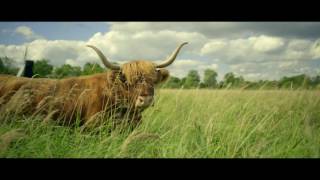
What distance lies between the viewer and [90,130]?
5668 millimetres

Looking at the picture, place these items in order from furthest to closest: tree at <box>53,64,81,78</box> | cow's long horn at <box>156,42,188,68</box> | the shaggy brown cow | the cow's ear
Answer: the cow's ear → tree at <box>53,64,81,78</box> → cow's long horn at <box>156,42,188,68</box> → the shaggy brown cow

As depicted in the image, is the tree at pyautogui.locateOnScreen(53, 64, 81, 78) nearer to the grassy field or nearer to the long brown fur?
the long brown fur

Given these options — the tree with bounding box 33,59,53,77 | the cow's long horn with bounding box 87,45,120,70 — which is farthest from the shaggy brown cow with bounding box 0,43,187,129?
the tree with bounding box 33,59,53,77

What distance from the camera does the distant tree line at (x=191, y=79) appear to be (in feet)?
19.0

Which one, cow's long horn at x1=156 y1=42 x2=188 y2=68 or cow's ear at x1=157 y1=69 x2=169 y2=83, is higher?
cow's long horn at x1=156 y1=42 x2=188 y2=68

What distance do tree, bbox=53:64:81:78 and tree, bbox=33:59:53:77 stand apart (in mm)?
81

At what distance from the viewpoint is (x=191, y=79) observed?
19.6 ft

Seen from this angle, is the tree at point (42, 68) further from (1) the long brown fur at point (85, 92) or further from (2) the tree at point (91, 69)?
(2) the tree at point (91, 69)

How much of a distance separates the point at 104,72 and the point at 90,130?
2.93 ft

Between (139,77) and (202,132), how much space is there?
3.24 ft

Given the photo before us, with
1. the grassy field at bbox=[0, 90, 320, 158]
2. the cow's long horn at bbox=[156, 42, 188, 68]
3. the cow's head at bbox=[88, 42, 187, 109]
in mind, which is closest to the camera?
the grassy field at bbox=[0, 90, 320, 158]

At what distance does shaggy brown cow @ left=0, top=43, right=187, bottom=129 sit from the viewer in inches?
227

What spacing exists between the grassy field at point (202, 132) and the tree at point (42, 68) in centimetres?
65
